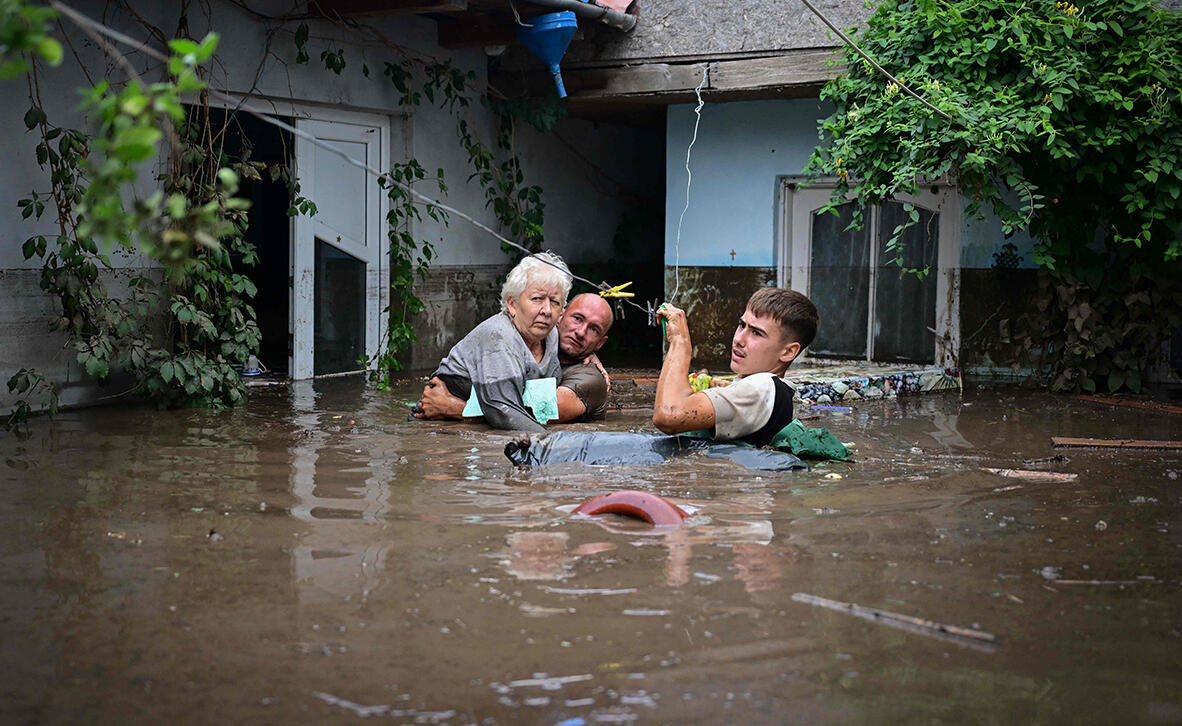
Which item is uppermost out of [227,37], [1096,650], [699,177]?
[227,37]

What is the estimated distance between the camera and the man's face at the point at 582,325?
24.4ft

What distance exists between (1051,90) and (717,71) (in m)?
3.13

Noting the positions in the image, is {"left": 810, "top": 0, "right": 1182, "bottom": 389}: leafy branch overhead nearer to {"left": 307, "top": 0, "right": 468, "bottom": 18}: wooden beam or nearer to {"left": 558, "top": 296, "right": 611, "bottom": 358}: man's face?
{"left": 558, "top": 296, "right": 611, "bottom": 358}: man's face

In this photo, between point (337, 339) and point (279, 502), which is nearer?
point (279, 502)

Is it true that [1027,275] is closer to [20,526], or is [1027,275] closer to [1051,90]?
[1051,90]

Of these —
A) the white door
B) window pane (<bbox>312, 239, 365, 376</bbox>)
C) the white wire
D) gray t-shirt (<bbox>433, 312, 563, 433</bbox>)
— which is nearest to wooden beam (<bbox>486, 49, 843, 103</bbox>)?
the white wire

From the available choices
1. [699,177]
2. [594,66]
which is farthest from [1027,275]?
[594,66]

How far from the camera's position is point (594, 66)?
1120 centimetres

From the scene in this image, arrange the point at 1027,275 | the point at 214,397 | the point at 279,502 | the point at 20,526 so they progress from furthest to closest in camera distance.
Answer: the point at 1027,275 → the point at 214,397 → the point at 279,502 → the point at 20,526

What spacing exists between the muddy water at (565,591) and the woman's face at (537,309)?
42.7 inches

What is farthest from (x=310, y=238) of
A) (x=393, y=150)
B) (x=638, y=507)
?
(x=638, y=507)

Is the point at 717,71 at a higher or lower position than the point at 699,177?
higher

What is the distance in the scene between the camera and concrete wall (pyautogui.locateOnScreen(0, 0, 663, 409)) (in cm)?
764

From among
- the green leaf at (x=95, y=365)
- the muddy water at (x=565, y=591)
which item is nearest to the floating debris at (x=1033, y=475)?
the muddy water at (x=565, y=591)
